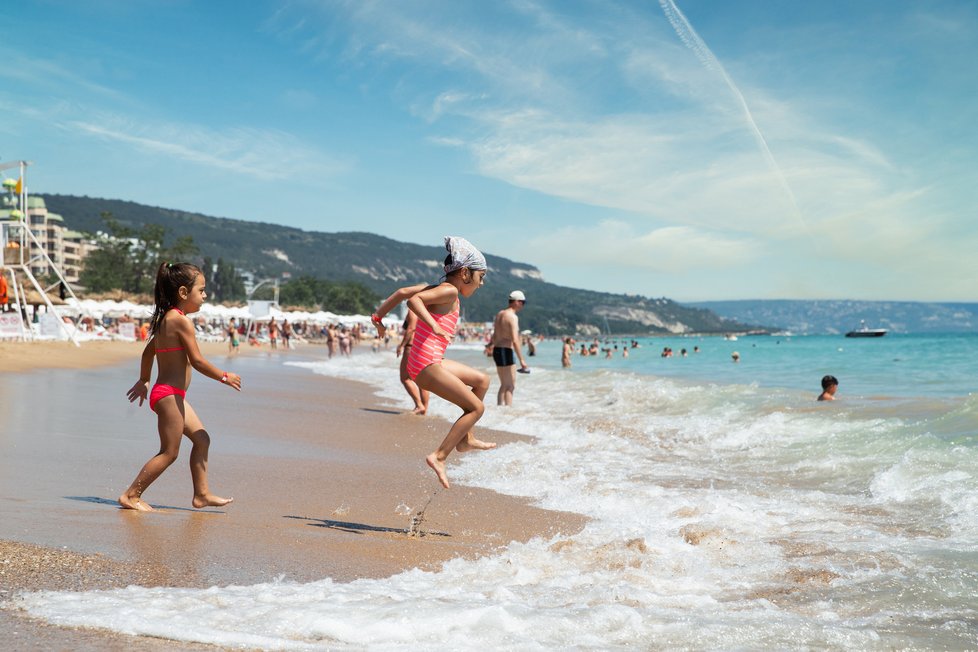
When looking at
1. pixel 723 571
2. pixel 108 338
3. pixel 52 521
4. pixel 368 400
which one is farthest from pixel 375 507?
pixel 108 338

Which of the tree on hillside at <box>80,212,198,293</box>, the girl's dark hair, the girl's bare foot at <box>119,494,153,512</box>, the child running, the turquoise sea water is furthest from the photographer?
the tree on hillside at <box>80,212,198,293</box>

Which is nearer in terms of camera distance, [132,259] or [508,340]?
[508,340]

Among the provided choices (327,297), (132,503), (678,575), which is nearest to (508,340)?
(132,503)

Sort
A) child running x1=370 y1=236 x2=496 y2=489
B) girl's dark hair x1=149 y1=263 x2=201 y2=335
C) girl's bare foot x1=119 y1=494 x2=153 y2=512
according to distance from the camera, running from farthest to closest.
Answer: child running x1=370 y1=236 x2=496 y2=489, girl's dark hair x1=149 y1=263 x2=201 y2=335, girl's bare foot x1=119 y1=494 x2=153 y2=512

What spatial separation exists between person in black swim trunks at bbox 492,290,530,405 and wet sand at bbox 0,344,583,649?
1952 mm

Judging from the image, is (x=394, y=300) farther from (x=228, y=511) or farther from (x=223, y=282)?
(x=223, y=282)

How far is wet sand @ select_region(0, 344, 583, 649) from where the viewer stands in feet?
11.1

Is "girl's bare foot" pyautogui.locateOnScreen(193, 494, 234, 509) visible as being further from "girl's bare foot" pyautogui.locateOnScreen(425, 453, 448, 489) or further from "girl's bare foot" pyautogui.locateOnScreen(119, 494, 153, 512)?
"girl's bare foot" pyautogui.locateOnScreen(425, 453, 448, 489)

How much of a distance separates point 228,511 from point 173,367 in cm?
92

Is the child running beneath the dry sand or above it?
above

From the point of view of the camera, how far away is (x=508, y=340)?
39.4 ft

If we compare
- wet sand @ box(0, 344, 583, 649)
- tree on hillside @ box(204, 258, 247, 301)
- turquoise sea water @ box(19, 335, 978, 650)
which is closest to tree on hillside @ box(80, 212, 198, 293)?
tree on hillside @ box(204, 258, 247, 301)

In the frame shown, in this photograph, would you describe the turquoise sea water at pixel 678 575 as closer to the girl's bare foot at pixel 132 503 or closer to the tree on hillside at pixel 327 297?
the girl's bare foot at pixel 132 503

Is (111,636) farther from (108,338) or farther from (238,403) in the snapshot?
(108,338)
